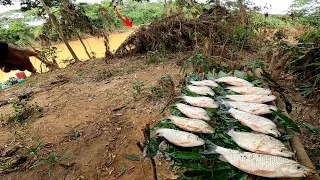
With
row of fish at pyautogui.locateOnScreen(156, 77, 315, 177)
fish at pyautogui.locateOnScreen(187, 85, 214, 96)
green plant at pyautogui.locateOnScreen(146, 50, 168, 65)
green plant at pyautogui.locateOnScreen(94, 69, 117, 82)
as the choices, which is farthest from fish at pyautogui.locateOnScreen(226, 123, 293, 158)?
green plant at pyautogui.locateOnScreen(146, 50, 168, 65)

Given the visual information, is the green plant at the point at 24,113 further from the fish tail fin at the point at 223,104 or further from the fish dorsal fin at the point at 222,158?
the fish dorsal fin at the point at 222,158

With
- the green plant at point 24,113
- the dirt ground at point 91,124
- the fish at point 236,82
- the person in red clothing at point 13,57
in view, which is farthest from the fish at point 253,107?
the green plant at point 24,113

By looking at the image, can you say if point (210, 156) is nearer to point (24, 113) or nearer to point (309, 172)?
point (309, 172)

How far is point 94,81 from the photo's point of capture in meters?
6.36

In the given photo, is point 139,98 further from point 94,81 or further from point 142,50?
point 142,50

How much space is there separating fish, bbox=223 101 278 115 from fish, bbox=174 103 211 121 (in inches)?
11.7

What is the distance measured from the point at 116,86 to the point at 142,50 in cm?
328

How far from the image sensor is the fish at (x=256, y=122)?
59.1 inches

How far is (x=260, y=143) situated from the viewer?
140cm

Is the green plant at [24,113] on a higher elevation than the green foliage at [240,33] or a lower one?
lower

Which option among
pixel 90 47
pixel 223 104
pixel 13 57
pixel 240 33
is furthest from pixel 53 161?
pixel 90 47

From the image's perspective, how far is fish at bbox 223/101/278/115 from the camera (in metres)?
1.77

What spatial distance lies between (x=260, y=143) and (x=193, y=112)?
59cm

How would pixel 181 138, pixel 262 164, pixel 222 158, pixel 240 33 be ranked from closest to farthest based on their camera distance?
pixel 262 164
pixel 222 158
pixel 181 138
pixel 240 33
